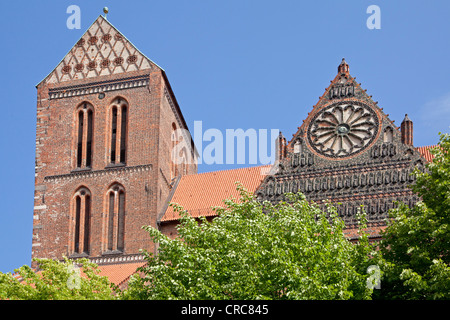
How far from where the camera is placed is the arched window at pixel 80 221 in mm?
37281

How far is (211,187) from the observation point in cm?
3972

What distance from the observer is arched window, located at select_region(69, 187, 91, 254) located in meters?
37.3

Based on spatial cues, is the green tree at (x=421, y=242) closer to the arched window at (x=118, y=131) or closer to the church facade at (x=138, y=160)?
the church facade at (x=138, y=160)

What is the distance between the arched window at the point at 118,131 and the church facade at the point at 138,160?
4cm

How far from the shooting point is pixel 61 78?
132ft

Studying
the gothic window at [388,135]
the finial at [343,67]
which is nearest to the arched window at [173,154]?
the finial at [343,67]

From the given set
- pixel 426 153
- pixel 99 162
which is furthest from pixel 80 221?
pixel 426 153

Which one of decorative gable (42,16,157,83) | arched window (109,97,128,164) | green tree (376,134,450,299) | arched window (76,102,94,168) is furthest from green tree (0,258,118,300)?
decorative gable (42,16,157,83)

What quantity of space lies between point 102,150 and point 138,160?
1.76 metres

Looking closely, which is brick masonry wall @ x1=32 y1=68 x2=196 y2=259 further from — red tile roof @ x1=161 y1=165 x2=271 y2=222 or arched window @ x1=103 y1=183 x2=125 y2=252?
red tile roof @ x1=161 y1=165 x2=271 y2=222

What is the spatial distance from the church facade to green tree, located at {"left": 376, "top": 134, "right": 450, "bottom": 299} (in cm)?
691

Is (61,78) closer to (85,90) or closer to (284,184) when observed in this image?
(85,90)

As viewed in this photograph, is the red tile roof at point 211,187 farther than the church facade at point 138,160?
Yes

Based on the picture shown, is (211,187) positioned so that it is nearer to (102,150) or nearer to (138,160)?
(138,160)
